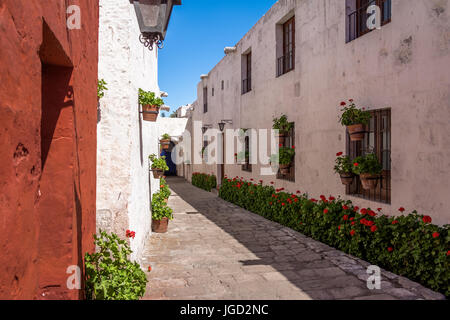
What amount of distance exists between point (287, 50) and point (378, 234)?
18.7 feet

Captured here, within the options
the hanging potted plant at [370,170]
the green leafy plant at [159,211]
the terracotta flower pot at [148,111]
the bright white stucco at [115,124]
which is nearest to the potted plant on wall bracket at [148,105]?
the terracotta flower pot at [148,111]

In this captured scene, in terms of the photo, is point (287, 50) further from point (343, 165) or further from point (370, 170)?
point (370, 170)

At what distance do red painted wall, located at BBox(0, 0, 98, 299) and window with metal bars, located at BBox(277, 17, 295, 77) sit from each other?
19.6ft

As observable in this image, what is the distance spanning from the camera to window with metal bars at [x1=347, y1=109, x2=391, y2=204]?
211 inches

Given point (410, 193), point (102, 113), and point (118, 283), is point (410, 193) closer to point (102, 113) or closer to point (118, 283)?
point (118, 283)

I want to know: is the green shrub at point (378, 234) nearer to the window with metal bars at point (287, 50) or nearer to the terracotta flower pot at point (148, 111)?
the window with metal bars at point (287, 50)

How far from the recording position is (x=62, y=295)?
8.52ft

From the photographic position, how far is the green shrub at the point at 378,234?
400 cm

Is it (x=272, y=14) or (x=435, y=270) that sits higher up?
(x=272, y=14)

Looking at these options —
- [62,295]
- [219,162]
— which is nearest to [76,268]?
[62,295]

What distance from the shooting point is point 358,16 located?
6.07 metres

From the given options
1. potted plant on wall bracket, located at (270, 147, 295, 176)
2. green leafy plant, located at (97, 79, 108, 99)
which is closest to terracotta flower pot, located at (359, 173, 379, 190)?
potted plant on wall bracket, located at (270, 147, 295, 176)

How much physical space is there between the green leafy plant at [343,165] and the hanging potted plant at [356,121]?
39 centimetres

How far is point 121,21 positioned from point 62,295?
10.9ft
